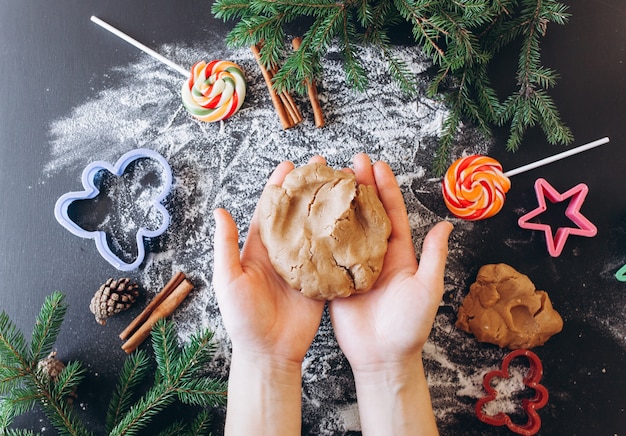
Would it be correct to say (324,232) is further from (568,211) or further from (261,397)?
(568,211)

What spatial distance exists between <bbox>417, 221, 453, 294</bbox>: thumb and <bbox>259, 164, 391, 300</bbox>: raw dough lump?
17cm

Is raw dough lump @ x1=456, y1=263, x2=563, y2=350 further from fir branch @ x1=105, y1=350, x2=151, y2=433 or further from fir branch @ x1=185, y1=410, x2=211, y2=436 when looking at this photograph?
fir branch @ x1=105, y1=350, x2=151, y2=433

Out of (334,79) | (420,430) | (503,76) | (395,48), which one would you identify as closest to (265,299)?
(420,430)

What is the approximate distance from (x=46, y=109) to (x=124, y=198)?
0.58 m

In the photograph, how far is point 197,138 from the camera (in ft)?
7.20

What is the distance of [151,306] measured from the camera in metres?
2.09

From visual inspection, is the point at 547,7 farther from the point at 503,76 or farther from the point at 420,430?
the point at 420,430

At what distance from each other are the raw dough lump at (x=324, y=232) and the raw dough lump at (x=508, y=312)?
0.61 meters

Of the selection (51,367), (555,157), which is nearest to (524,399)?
(555,157)

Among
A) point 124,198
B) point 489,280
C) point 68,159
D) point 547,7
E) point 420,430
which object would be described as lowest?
point 420,430

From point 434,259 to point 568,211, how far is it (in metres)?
0.93

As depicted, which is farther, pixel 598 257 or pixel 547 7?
pixel 598 257

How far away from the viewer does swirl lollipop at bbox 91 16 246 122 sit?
2.09m

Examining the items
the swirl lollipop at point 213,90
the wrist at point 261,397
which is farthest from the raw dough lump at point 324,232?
the swirl lollipop at point 213,90
